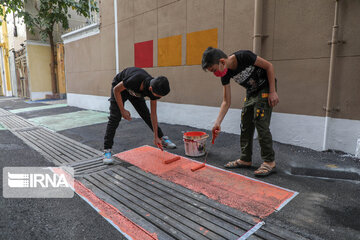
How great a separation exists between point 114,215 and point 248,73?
6.97ft

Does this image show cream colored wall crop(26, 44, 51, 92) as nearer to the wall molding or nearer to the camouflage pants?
the wall molding

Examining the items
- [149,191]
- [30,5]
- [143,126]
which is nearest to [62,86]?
[30,5]

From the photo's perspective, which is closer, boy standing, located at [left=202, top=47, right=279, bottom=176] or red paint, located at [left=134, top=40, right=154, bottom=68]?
boy standing, located at [left=202, top=47, right=279, bottom=176]

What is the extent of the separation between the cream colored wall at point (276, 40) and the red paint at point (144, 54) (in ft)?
0.51

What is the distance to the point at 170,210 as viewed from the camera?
216cm

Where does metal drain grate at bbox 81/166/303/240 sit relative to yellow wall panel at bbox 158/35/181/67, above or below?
below

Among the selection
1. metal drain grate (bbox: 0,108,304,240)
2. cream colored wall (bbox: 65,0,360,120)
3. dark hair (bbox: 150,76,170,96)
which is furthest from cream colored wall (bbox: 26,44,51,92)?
dark hair (bbox: 150,76,170,96)

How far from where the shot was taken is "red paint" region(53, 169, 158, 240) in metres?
1.84

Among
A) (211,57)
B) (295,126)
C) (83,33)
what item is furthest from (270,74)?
(83,33)

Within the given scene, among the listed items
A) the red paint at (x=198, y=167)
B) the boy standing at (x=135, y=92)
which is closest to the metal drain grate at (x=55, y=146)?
the boy standing at (x=135, y=92)

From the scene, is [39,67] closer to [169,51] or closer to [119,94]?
[169,51]

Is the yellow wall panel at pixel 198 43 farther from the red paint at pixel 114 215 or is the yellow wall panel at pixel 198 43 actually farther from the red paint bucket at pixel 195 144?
the red paint at pixel 114 215

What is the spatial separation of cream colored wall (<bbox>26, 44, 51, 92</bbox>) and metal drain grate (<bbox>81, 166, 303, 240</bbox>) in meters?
15.5

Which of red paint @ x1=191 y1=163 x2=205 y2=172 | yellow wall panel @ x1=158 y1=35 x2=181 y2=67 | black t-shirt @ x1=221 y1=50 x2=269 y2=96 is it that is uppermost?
yellow wall panel @ x1=158 y1=35 x2=181 y2=67
